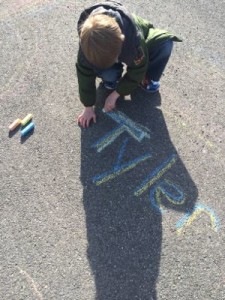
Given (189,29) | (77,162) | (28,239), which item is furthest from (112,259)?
(189,29)

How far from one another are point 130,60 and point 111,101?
0.62m

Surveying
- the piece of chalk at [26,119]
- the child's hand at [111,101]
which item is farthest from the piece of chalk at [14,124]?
the child's hand at [111,101]

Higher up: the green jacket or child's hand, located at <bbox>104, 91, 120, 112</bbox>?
the green jacket

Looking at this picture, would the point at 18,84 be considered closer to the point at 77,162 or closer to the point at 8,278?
the point at 77,162

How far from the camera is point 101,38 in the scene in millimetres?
2371

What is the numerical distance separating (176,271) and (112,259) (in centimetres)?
49

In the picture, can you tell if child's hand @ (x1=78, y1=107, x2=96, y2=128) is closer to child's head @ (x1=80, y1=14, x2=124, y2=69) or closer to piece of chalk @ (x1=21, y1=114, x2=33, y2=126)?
piece of chalk @ (x1=21, y1=114, x2=33, y2=126)

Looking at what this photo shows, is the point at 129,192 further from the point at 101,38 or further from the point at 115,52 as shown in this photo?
the point at 101,38

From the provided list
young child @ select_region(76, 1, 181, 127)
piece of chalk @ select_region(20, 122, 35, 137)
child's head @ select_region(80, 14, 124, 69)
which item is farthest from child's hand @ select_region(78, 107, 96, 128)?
child's head @ select_region(80, 14, 124, 69)

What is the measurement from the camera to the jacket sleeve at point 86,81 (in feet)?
9.78

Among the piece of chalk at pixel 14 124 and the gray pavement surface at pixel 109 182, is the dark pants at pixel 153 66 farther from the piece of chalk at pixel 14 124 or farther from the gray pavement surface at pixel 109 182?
the piece of chalk at pixel 14 124

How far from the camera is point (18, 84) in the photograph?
3660 millimetres

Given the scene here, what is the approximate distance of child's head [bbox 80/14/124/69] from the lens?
2.37 metres

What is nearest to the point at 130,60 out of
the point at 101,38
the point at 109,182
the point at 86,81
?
the point at 86,81
